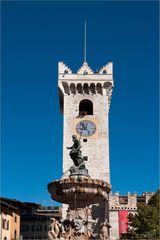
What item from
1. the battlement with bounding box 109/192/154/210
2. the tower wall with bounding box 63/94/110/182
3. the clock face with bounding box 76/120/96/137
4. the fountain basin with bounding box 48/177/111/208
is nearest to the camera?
the fountain basin with bounding box 48/177/111/208

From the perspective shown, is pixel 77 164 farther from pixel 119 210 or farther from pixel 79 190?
pixel 119 210

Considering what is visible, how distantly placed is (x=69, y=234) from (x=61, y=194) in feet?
6.93

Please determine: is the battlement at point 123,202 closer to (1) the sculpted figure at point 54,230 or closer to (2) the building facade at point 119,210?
(2) the building facade at point 119,210

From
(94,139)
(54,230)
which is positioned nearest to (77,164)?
(54,230)

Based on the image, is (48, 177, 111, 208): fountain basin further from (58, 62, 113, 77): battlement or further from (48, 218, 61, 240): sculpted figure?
(58, 62, 113, 77): battlement

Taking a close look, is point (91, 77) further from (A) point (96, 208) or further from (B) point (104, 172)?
(A) point (96, 208)

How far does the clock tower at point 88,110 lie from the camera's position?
50406mm

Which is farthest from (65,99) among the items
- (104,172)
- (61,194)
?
(61,194)

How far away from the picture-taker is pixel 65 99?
53406 mm

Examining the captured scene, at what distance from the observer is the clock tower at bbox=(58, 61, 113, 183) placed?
5041cm

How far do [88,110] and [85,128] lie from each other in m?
3.17

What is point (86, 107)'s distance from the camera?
5444cm

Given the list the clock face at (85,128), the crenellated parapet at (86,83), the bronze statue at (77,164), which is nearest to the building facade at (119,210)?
the clock face at (85,128)

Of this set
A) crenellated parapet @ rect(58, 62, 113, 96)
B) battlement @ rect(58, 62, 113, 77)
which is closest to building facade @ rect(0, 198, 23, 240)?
crenellated parapet @ rect(58, 62, 113, 96)
